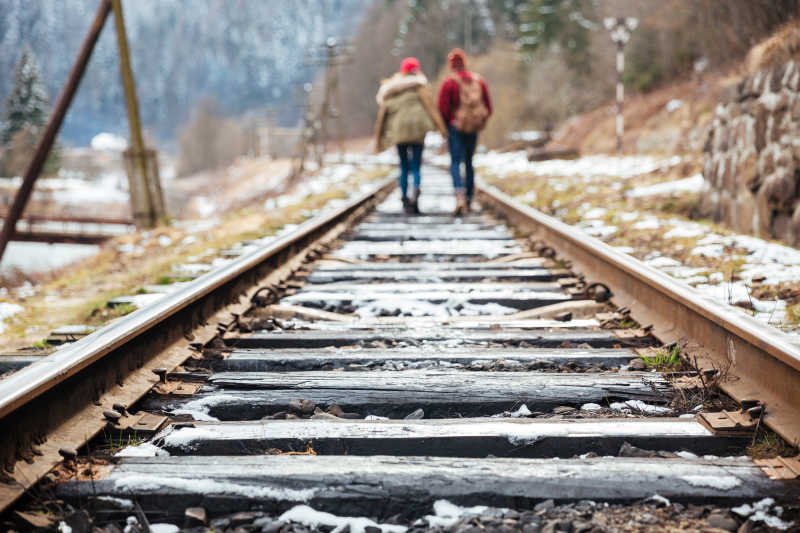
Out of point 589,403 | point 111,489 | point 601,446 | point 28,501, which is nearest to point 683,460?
point 601,446

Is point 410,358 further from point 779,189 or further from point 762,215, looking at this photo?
point 762,215

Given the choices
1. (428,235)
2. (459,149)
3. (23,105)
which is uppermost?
(23,105)

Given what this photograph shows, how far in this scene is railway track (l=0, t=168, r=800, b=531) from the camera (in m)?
1.71

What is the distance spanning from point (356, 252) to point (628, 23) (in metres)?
16.8

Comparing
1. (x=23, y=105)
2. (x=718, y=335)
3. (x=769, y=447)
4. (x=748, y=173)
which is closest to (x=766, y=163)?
(x=748, y=173)

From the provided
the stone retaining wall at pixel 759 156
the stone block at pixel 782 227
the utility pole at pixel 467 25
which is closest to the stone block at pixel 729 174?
the stone retaining wall at pixel 759 156

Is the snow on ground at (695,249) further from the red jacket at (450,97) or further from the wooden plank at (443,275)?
the red jacket at (450,97)

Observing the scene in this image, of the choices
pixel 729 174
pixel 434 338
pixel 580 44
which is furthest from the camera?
pixel 580 44

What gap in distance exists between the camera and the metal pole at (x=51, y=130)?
336 inches

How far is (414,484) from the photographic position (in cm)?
173

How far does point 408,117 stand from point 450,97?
563 millimetres

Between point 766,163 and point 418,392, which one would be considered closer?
point 418,392

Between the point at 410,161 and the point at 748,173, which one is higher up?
the point at 410,161

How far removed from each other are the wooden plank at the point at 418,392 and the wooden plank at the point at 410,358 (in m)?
0.21
